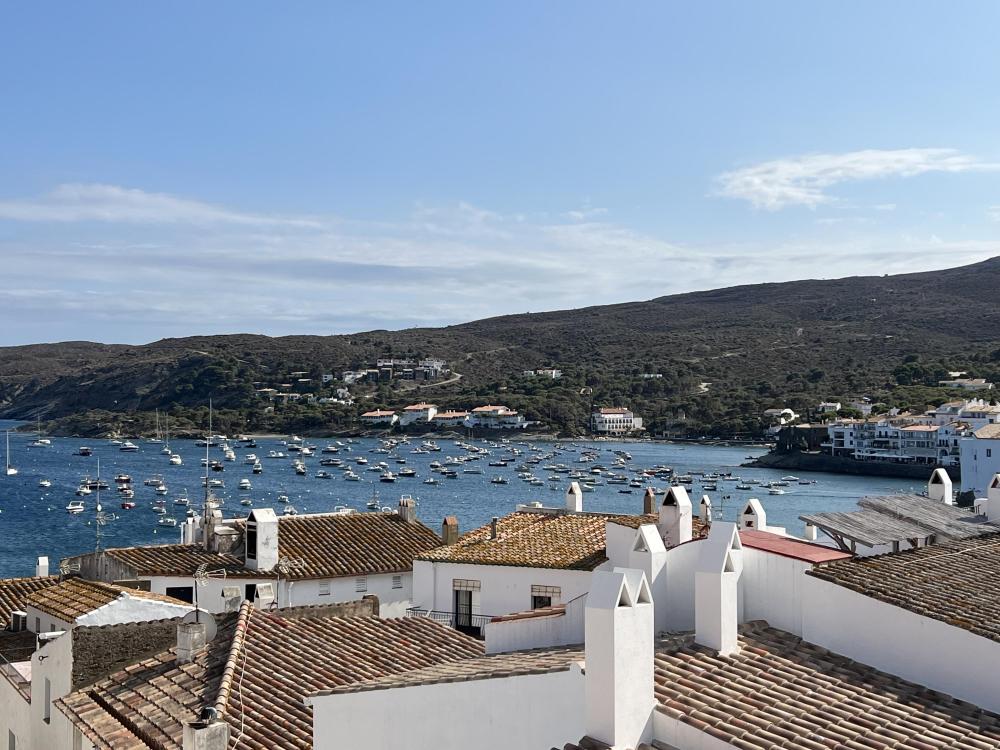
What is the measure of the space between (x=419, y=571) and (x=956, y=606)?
36.5 feet

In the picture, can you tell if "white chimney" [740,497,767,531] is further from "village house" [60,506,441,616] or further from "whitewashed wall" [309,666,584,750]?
"village house" [60,506,441,616]

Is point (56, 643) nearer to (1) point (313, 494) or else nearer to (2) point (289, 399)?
(1) point (313, 494)

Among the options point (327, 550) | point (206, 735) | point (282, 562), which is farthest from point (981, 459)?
point (206, 735)

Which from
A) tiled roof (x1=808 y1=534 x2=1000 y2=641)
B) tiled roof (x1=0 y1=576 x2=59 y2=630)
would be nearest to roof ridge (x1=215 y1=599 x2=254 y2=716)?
tiled roof (x1=808 y1=534 x2=1000 y2=641)

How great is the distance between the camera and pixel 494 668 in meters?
6.89

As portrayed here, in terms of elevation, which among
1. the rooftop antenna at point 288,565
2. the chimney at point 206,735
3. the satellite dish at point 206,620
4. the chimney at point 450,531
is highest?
the satellite dish at point 206,620

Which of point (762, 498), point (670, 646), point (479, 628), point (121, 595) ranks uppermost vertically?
point (670, 646)

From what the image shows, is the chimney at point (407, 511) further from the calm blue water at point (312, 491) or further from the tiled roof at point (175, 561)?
the calm blue water at point (312, 491)

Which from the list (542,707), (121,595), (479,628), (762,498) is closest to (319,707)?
(542,707)

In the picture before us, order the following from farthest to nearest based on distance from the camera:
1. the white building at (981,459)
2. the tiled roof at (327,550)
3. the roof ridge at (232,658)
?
the white building at (981,459), the tiled roof at (327,550), the roof ridge at (232,658)

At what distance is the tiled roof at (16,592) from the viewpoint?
16.0 metres

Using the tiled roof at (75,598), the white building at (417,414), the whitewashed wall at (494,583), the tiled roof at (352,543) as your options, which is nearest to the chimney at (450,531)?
the tiled roof at (352,543)

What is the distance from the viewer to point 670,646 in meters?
6.88

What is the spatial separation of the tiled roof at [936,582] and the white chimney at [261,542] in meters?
12.7
